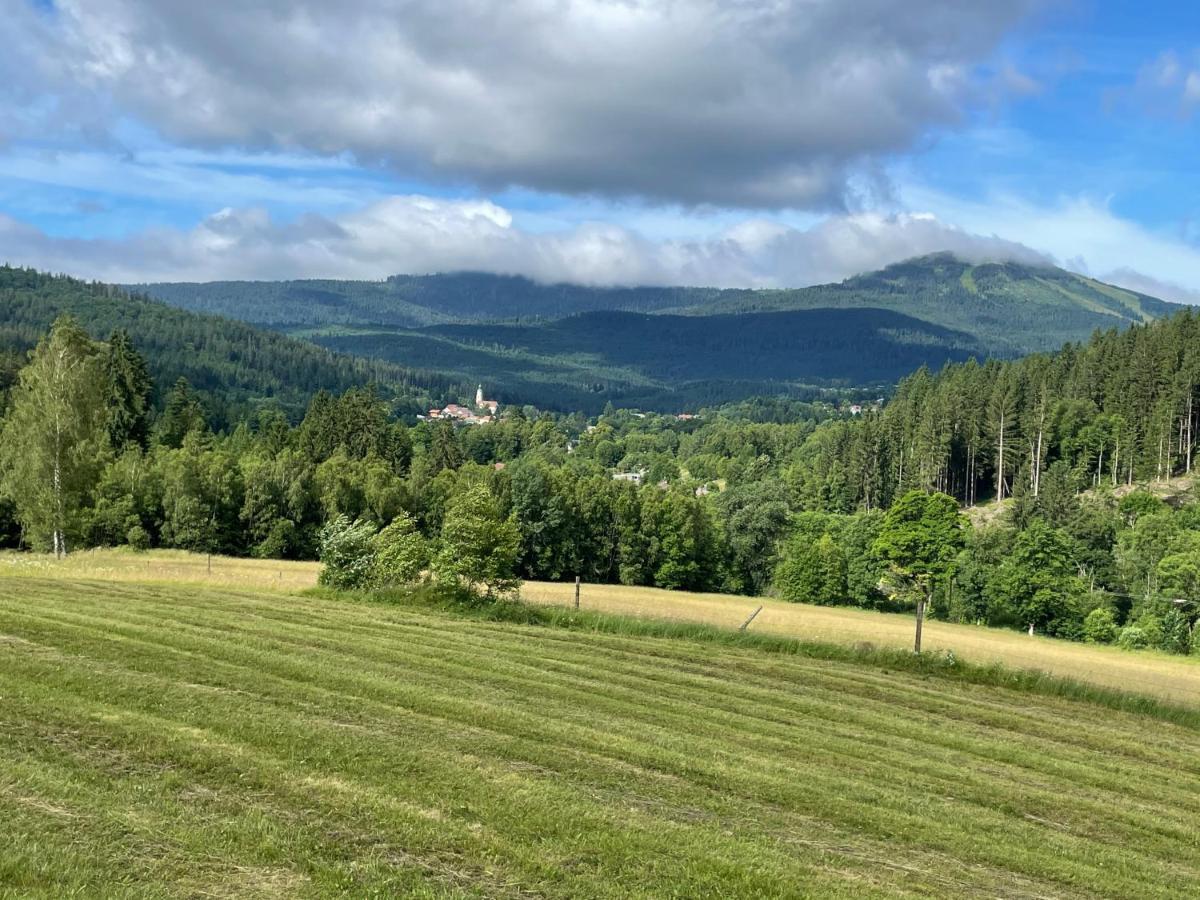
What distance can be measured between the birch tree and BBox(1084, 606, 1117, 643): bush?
82.4m

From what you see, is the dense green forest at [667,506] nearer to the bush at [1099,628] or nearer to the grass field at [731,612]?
the bush at [1099,628]

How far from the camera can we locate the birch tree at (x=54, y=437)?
59.0 m

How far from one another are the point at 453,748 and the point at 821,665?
55.3 feet

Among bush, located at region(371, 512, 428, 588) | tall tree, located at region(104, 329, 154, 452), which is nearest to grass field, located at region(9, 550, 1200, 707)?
bush, located at region(371, 512, 428, 588)

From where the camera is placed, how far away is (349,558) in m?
37.3

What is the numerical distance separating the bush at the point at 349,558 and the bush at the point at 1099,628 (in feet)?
238

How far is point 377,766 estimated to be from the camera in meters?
12.0

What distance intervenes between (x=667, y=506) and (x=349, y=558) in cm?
6262

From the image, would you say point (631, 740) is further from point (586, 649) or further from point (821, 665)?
point (821, 665)

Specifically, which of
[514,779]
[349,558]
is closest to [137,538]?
[349,558]

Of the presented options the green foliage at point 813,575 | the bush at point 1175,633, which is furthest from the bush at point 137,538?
the bush at point 1175,633

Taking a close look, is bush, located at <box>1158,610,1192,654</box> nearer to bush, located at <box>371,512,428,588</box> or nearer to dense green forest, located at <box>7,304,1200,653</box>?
dense green forest, located at <box>7,304,1200,653</box>

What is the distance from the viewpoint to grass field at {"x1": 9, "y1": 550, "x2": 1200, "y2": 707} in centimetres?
3984

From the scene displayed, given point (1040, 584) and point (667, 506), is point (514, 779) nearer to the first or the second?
Result: point (667, 506)
